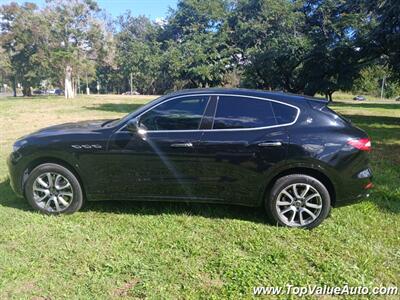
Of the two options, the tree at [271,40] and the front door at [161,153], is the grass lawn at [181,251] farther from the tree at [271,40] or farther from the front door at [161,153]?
the tree at [271,40]

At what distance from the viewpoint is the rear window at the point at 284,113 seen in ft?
14.3

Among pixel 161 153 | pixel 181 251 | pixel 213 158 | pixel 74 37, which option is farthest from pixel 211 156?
pixel 74 37

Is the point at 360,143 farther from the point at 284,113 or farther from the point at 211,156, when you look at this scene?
the point at 211,156

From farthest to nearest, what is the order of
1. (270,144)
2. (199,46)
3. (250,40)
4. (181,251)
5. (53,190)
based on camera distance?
(250,40) < (199,46) < (53,190) < (270,144) < (181,251)

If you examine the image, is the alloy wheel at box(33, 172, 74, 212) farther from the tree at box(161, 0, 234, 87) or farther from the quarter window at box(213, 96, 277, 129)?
the tree at box(161, 0, 234, 87)

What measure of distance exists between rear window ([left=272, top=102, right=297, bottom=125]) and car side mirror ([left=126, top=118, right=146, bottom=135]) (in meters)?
1.64

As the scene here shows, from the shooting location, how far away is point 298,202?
14.4 feet

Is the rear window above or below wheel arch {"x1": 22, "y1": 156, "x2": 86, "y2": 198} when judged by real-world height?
above

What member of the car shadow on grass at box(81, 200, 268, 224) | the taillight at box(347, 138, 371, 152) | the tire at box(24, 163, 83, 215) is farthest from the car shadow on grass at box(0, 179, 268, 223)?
the taillight at box(347, 138, 371, 152)

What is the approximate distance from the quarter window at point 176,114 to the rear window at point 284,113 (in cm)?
87

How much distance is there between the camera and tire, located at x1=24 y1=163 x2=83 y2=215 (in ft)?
15.3

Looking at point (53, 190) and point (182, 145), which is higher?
point (182, 145)

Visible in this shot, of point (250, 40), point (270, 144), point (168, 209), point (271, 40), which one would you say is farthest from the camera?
point (250, 40)

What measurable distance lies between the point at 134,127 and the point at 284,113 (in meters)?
1.85
